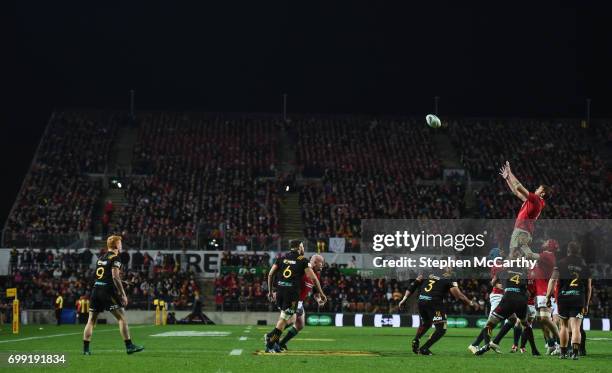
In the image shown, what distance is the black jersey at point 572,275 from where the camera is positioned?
1919cm

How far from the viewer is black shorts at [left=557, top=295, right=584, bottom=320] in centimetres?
1938

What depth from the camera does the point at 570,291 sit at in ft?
63.8

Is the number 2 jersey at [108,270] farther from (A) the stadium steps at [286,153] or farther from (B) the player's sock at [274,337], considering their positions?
(A) the stadium steps at [286,153]

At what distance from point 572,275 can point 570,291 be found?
37 centimetres

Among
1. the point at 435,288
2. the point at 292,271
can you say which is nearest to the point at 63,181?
the point at 292,271

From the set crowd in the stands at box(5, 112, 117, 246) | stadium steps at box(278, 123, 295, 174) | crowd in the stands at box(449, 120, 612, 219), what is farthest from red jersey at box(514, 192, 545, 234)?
stadium steps at box(278, 123, 295, 174)

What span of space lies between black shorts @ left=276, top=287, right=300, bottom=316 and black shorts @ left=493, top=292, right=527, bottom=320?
4.45 meters

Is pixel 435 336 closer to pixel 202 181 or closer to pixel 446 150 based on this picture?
pixel 202 181

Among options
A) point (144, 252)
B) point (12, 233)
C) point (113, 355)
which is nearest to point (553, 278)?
point (113, 355)

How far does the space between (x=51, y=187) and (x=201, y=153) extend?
36.9 ft

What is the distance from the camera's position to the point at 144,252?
47844 mm

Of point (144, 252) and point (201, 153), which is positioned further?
point (201, 153)

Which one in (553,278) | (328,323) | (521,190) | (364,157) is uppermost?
(364,157)

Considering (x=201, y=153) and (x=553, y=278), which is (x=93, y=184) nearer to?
(x=201, y=153)
